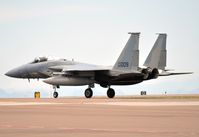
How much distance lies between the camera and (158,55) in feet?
179

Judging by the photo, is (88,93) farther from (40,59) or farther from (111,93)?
(40,59)

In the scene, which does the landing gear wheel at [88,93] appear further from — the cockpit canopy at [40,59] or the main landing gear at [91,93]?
the cockpit canopy at [40,59]

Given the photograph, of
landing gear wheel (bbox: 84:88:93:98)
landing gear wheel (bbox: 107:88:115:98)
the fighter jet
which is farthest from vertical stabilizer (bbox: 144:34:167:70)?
landing gear wheel (bbox: 84:88:93:98)

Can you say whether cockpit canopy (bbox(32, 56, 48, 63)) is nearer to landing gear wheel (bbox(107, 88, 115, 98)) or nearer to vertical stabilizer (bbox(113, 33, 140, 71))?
landing gear wheel (bbox(107, 88, 115, 98))

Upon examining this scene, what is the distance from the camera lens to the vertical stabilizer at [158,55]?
54.0 meters

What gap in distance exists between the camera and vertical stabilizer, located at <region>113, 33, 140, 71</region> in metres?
50.0

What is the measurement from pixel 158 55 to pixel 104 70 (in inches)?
209
